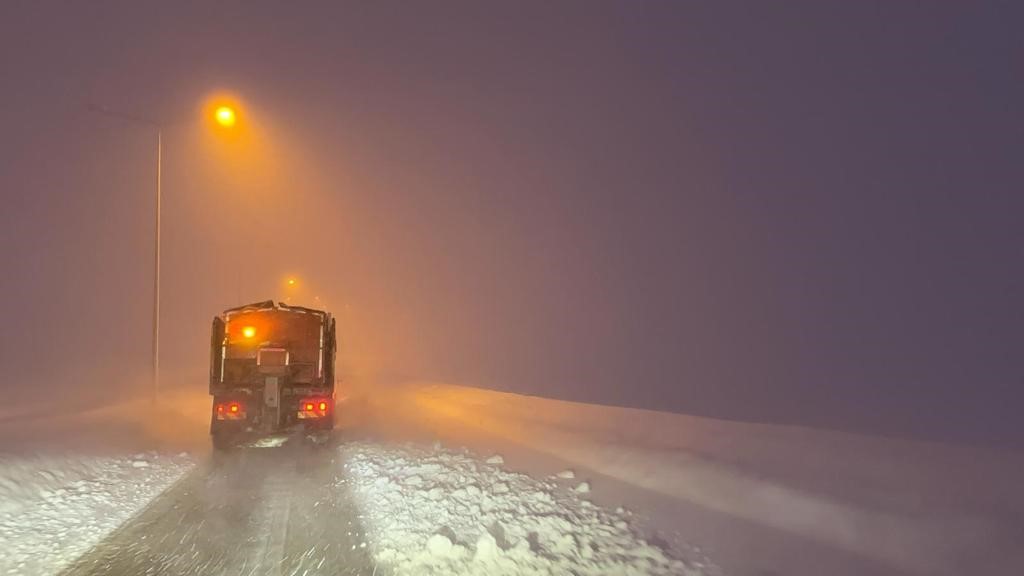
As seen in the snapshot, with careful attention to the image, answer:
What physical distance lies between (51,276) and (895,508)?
80.0m

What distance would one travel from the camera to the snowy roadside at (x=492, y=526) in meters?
5.54

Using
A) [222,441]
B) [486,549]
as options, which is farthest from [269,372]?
[486,549]

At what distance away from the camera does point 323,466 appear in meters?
9.73

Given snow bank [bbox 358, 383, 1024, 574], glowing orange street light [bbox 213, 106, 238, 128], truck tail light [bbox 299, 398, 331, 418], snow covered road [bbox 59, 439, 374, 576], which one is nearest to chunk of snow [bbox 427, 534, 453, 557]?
snow covered road [bbox 59, 439, 374, 576]

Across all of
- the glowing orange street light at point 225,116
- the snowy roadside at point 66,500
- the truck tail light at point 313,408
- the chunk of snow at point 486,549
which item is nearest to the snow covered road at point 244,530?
the snowy roadside at point 66,500

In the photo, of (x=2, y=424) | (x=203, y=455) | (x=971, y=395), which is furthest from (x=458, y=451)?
(x=971, y=395)

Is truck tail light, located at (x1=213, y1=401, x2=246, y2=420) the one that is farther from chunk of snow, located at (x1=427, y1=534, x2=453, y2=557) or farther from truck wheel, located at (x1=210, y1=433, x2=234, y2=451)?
chunk of snow, located at (x1=427, y1=534, x2=453, y2=557)

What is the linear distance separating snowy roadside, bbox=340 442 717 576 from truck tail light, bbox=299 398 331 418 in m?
2.23

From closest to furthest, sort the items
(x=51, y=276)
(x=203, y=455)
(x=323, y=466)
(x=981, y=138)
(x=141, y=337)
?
(x=323, y=466) → (x=203, y=455) → (x=141, y=337) → (x=51, y=276) → (x=981, y=138)

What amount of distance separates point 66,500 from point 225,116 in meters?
10.4

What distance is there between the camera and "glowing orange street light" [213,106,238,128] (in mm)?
14914

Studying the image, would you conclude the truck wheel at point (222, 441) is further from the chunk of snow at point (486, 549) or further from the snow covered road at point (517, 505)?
the chunk of snow at point (486, 549)

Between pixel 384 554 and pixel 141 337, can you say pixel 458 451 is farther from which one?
pixel 141 337

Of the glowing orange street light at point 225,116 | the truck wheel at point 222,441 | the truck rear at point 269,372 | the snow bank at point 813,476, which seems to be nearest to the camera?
the snow bank at point 813,476
